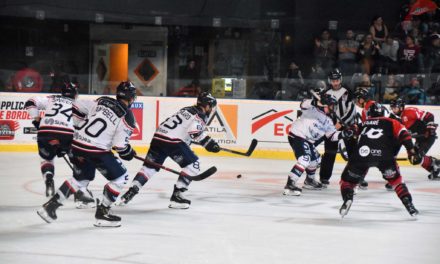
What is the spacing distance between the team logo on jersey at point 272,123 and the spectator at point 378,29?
2647mm

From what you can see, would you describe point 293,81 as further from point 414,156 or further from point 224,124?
point 414,156

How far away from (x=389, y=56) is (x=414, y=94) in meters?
1.29

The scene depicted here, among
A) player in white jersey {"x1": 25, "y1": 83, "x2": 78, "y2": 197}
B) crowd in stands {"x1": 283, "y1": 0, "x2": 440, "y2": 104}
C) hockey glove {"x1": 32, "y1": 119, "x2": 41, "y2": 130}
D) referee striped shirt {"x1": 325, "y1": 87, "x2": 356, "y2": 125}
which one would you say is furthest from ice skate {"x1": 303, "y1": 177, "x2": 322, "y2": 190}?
crowd in stands {"x1": 283, "y1": 0, "x2": 440, "y2": 104}

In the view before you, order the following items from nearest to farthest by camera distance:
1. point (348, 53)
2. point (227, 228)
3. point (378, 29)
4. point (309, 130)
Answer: point (227, 228)
point (309, 130)
point (348, 53)
point (378, 29)

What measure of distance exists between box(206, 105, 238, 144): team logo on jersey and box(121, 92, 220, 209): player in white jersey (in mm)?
5305

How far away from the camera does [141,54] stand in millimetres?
14539

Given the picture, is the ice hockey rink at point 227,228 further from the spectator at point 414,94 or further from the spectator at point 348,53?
the spectator at point 348,53

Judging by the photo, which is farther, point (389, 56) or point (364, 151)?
point (389, 56)

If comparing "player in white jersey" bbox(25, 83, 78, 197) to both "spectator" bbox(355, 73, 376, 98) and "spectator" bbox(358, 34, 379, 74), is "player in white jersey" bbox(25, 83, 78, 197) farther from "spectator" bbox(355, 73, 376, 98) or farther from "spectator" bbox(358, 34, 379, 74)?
"spectator" bbox(358, 34, 379, 74)

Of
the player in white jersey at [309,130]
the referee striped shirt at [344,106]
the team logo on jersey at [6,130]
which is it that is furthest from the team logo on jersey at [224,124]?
the player in white jersey at [309,130]

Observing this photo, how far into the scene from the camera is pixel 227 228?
21.0ft

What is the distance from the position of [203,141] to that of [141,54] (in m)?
7.34

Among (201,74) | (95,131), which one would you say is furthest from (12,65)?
(95,131)

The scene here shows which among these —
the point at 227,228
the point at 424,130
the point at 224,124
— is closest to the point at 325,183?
the point at 424,130
